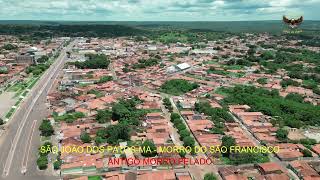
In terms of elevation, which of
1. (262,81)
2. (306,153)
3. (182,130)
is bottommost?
(306,153)

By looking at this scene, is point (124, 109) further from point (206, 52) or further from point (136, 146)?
point (206, 52)

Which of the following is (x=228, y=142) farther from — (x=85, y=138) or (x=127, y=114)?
(x=85, y=138)

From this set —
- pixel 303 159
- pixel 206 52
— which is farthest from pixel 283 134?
pixel 206 52

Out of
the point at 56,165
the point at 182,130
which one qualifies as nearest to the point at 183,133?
the point at 182,130

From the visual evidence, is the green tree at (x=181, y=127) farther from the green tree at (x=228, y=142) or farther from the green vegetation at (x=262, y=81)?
the green vegetation at (x=262, y=81)

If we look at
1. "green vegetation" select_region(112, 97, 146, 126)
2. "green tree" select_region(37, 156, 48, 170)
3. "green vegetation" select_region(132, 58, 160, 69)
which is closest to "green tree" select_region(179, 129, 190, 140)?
"green vegetation" select_region(112, 97, 146, 126)

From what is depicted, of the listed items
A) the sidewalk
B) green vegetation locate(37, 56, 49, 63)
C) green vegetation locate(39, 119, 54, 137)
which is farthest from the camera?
green vegetation locate(37, 56, 49, 63)

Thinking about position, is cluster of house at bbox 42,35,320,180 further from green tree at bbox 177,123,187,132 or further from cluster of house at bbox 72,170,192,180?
green tree at bbox 177,123,187,132
